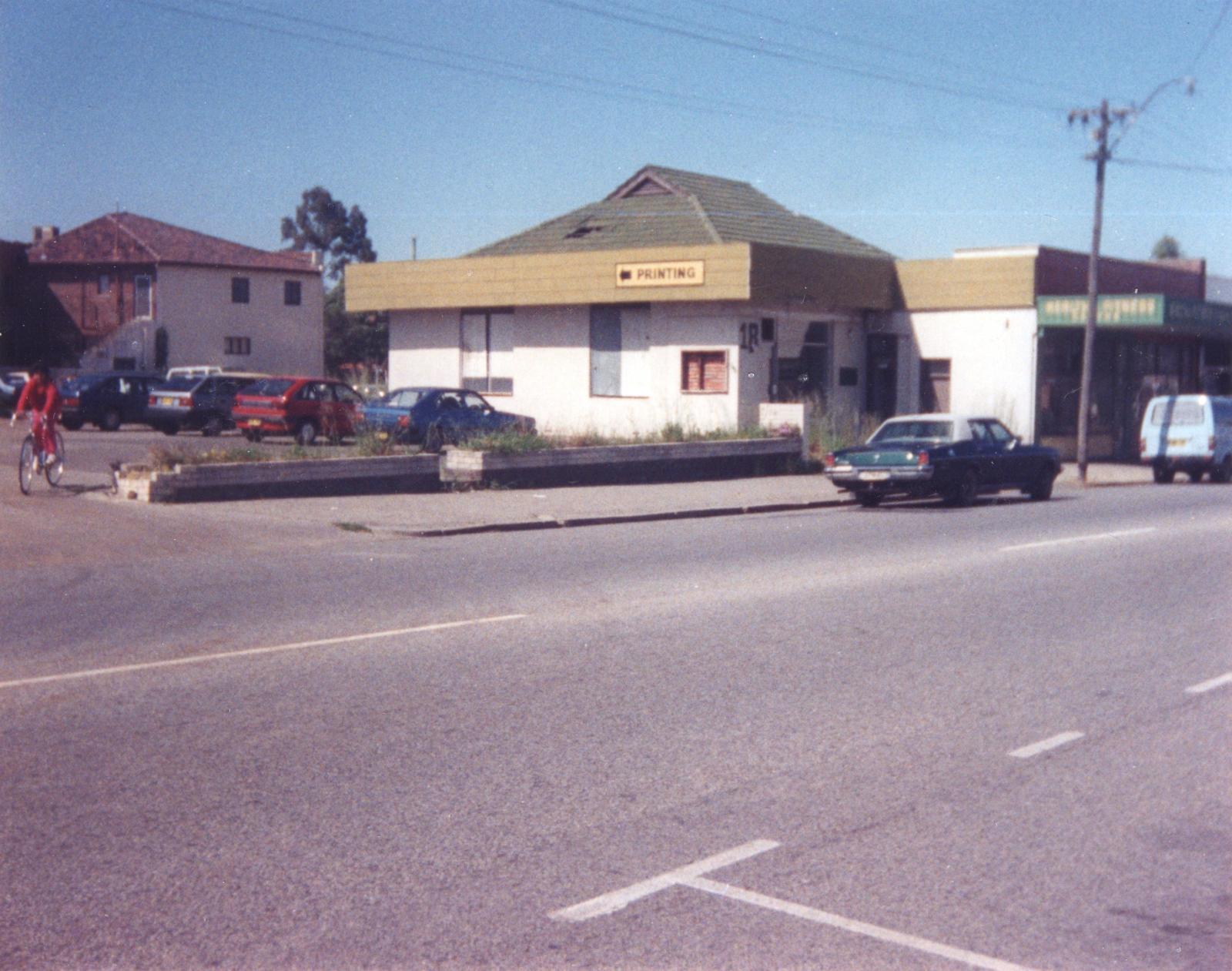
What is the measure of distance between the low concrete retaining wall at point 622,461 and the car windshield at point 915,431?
396 centimetres

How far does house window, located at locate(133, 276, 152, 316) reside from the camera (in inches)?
Answer: 2365

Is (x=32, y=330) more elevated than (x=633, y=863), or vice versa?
(x=32, y=330)

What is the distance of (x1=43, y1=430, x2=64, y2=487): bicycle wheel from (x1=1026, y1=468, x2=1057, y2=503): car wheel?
15.9m

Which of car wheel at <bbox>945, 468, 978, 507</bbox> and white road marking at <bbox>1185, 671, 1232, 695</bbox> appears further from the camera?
car wheel at <bbox>945, 468, 978, 507</bbox>

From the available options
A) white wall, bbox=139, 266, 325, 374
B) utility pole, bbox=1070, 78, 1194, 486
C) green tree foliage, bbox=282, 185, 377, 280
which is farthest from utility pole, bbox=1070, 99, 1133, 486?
green tree foliage, bbox=282, 185, 377, 280

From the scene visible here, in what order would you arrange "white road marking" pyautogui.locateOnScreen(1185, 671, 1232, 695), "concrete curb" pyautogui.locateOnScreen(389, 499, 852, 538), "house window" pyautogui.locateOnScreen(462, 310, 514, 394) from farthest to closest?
"house window" pyautogui.locateOnScreen(462, 310, 514, 394) → "concrete curb" pyautogui.locateOnScreen(389, 499, 852, 538) → "white road marking" pyautogui.locateOnScreen(1185, 671, 1232, 695)

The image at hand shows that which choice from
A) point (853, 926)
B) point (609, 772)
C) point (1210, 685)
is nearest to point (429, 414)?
point (1210, 685)

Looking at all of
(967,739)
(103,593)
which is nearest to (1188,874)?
(967,739)

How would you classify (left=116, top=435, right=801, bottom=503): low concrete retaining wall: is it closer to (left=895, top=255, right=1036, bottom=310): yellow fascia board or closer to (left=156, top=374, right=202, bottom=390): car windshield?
(left=895, top=255, right=1036, bottom=310): yellow fascia board

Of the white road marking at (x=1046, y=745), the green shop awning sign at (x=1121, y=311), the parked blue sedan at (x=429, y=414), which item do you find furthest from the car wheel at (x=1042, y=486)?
the white road marking at (x=1046, y=745)

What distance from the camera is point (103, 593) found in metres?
11.8

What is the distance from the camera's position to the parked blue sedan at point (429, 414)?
28000 millimetres

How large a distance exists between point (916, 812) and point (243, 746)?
11.0 feet

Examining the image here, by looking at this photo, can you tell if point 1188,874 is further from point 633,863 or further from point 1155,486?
point 1155,486
